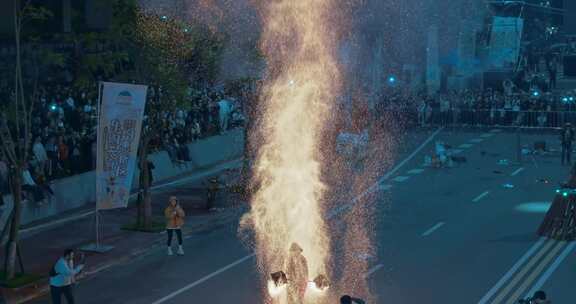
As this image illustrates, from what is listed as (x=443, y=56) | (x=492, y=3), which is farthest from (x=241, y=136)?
(x=492, y=3)

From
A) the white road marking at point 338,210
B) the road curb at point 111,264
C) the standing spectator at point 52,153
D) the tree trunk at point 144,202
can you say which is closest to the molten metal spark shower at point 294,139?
the white road marking at point 338,210

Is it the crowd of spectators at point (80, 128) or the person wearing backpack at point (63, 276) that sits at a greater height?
the crowd of spectators at point (80, 128)

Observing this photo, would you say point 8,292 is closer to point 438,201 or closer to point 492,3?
point 438,201

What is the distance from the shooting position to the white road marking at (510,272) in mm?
19234

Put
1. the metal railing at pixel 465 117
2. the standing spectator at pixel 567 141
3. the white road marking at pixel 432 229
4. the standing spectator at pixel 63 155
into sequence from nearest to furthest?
the white road marking at pixel 432 229 < the standing spectator at pixel 63 155 < the standing spectator at pixel 567 141 < the metal railing at pixel 465 117

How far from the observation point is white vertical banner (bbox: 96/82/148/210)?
23562 millimetres

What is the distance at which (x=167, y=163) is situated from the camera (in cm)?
3428

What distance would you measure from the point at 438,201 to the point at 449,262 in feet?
26.3

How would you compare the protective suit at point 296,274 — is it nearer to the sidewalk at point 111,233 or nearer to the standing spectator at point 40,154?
the sidewalk at point 111,233

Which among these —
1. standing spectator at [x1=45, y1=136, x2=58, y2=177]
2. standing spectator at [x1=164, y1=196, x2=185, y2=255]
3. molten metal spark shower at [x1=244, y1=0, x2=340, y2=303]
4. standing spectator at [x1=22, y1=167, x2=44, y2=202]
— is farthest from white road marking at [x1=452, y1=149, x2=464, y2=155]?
standing spectator at [x1=164, y1=196, x2=185, y2=255]

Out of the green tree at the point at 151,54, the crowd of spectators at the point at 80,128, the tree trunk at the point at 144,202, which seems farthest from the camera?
the crowd of spectators at the point at 80,128

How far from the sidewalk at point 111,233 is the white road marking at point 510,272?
320 inches

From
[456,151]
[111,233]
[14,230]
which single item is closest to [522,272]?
[111,233]

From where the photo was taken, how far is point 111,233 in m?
25.4
